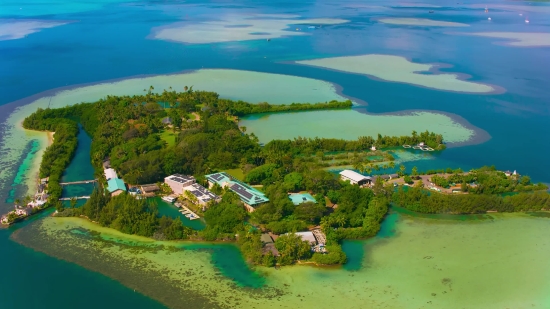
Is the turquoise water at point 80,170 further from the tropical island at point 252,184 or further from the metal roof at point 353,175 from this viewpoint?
the metal roof at point 353,175

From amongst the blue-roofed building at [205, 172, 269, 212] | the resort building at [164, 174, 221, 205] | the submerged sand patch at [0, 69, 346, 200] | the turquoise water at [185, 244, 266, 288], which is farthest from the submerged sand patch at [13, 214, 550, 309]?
the submerged sand patch at [0, 69, 346, 200]

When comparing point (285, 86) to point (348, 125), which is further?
point (285, 86)

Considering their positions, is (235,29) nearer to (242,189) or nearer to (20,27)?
(20,27)

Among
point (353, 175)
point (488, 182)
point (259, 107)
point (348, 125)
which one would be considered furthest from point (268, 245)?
point (259, 107)

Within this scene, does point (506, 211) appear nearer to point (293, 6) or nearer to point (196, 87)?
point (196, 87)

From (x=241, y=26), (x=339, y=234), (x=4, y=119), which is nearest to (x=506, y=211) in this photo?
(x=339, y=234)

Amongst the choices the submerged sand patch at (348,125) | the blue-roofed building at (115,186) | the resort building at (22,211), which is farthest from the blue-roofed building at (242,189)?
the resort building at (22,211)
